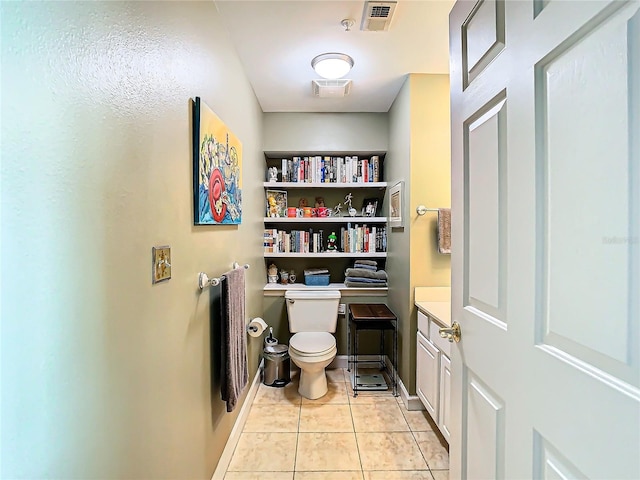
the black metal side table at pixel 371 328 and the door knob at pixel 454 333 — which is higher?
the door knob at pixel 454 333

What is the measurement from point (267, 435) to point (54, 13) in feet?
7.45

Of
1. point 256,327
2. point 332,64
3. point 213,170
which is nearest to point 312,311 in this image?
point 256,327

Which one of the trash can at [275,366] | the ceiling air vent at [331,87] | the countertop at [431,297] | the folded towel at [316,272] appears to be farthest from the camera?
the folded towel at [316,272]

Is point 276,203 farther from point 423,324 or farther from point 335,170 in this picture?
point 423,324

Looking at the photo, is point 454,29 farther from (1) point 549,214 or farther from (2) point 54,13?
(2) point 54,13

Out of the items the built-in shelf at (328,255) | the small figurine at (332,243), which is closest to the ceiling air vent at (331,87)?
the small figurine at (332,243)

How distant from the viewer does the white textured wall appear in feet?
1.84

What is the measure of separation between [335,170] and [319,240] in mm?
712

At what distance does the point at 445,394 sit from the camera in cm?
188

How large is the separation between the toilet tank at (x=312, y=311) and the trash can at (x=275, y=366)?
0.24 metres

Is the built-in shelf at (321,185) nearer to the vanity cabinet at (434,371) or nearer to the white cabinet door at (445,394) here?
the vanity cabinet at (434,371)

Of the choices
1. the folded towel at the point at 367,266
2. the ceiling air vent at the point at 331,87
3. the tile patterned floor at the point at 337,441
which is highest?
the ceiling air vent at the point at 331,87

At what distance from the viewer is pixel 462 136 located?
1.12 metres

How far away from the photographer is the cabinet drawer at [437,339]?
184 cm
